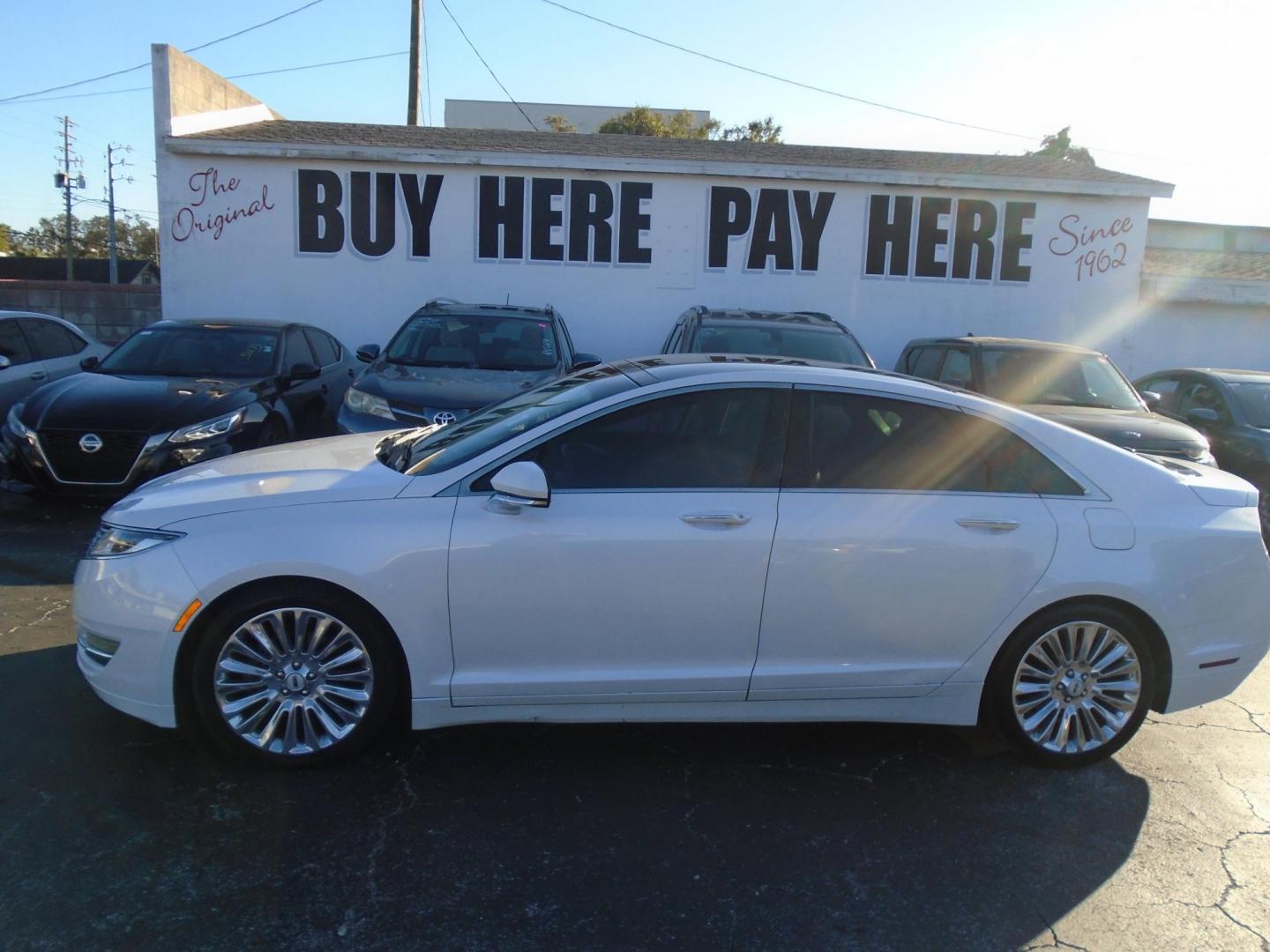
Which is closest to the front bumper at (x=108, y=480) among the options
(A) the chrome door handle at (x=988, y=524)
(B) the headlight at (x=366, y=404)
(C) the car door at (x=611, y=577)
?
(B) the headlight at (x=366, y=404)

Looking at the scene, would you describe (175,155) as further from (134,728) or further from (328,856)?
(328,856)

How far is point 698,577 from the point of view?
143 inches

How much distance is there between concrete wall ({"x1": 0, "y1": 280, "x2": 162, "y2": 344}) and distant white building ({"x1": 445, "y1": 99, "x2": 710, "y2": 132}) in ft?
109

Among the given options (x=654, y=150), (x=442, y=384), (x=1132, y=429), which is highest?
(x=654, y=150)

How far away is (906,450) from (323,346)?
297 inches

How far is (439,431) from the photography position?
4523mm

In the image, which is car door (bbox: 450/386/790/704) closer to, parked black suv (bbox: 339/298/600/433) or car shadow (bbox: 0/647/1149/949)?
car shadow (bbox: 0/647/1149/949)

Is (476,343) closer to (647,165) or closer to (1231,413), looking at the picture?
(647,165)

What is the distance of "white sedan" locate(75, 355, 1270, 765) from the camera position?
357cm

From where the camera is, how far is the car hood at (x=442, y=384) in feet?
24.1

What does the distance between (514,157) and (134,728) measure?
10.1 m

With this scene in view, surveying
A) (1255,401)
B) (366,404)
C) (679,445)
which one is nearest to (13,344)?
(366,404)

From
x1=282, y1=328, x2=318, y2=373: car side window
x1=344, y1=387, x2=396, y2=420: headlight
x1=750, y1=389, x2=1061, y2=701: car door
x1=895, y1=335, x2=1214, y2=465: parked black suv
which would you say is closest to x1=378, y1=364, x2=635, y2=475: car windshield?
x1=750, y1=389, x2=1061, y2=701: car door

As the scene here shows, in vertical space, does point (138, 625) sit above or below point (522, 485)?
below
